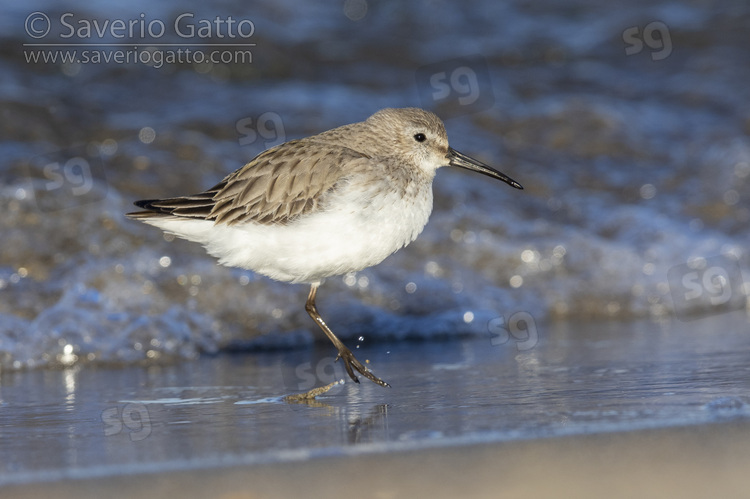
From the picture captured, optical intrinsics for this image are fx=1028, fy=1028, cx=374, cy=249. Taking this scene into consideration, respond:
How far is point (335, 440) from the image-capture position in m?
3.61

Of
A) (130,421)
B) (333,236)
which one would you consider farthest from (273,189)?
(130,421)

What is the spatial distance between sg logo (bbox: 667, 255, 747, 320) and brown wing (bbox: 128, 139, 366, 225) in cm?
297

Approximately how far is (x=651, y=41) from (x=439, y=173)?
455 cm

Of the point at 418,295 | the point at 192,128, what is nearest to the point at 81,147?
the point at 192,128

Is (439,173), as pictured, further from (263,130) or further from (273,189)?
(273,189)

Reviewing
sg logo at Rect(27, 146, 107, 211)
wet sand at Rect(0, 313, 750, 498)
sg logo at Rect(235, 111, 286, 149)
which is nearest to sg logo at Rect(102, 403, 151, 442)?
wet sand at Rect(0, 313, 750, 498)

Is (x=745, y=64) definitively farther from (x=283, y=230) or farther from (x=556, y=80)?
(x=283, y=230)

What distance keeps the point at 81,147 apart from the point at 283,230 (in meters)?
3.82

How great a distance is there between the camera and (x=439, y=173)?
26.4ft

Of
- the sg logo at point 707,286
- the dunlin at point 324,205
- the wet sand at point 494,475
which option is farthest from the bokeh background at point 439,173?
the wet sand at point 494,475

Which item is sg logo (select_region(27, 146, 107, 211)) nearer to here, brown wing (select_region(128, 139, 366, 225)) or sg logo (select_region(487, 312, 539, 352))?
brown wing (select_region(128, 139, 366, 225))

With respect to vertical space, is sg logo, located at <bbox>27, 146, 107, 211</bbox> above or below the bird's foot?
above

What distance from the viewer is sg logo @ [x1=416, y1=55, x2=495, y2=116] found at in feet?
31.8

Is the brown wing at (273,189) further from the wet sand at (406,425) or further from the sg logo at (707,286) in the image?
the sg logo at (707,286)
